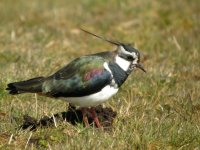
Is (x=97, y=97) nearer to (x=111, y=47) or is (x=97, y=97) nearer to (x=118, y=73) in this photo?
(x=118, y=73)

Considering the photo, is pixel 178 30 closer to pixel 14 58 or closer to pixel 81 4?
pixel 81 4

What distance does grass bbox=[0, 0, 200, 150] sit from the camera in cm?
687

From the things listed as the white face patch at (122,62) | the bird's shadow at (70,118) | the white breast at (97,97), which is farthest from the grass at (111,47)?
the white face patch at (122,62)

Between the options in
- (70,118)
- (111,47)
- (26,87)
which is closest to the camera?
(26,87)

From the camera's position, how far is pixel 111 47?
12.3 m

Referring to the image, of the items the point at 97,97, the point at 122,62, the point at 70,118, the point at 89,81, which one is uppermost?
the point at 122,62

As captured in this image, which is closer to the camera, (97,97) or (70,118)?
(97,97)

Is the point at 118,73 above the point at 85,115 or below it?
above

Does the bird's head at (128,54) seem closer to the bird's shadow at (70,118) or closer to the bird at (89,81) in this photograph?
the bird at (89,81)

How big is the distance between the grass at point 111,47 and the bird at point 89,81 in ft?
1.12

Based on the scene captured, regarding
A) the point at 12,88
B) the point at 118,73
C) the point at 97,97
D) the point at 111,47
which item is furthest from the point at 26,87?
the point at 111,47

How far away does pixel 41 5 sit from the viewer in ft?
46.4

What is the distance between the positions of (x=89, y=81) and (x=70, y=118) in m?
0.70

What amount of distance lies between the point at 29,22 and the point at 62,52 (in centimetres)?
186
